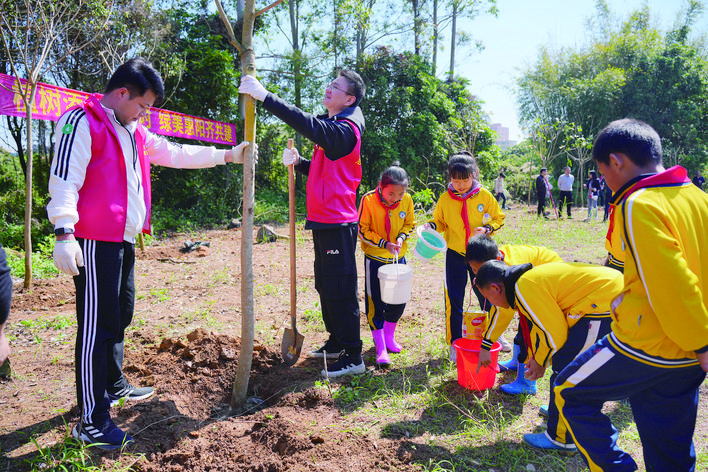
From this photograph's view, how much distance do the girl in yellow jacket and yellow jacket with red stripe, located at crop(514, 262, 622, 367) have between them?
1.41m

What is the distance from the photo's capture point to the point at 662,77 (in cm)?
2027

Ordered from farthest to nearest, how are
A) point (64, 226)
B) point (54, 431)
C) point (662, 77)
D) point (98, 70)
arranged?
1. point (662, 77)
2. point (98, 70)
3. point (54, 431)
4. point (64, 226)

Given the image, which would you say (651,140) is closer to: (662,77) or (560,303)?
(560,303)

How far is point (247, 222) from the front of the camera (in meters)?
2.74

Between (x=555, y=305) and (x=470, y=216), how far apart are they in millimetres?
1425

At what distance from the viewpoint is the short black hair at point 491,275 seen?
242 centimetres

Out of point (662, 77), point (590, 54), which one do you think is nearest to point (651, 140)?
point (662, 77)

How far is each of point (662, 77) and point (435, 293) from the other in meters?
21.1

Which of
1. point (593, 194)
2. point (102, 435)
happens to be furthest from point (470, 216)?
point (593, 194)

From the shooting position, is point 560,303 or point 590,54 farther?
point 590,54

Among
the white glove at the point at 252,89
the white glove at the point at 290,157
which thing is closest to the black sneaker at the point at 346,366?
the white glove at the point at 290,157

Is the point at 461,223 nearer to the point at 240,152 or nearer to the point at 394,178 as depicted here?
the point at 394,178

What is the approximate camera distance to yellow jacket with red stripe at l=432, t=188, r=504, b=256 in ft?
11.7

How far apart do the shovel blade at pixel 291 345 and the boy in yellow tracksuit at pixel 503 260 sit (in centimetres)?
139
